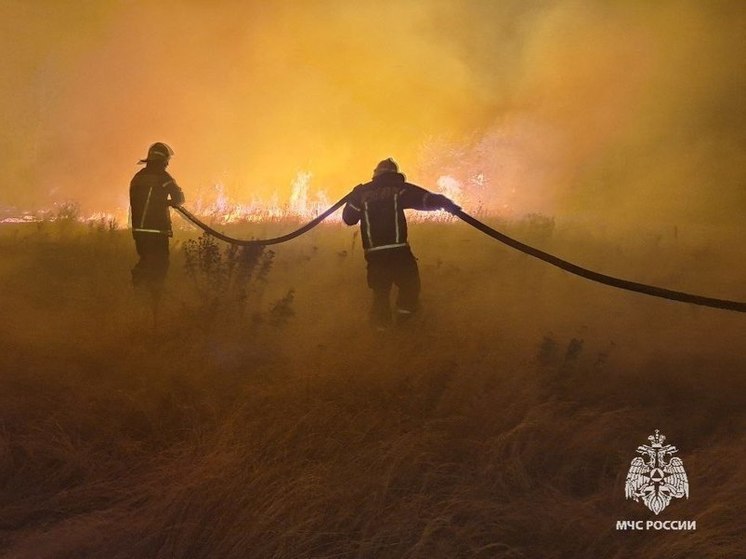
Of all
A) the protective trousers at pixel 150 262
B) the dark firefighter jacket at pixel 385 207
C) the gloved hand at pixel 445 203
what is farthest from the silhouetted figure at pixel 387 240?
the protective trousers at pixel 150 262

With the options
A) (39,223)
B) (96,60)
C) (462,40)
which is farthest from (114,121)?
(462,40)

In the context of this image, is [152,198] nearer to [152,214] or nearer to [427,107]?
[152,214]

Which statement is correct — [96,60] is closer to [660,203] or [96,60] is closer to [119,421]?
[119,421]

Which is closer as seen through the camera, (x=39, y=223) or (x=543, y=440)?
(x=543, y=440)

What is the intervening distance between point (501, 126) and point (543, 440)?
6.05 metres

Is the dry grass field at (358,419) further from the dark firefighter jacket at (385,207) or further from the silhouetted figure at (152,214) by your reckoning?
the dark firefighter jacket at (385,207)

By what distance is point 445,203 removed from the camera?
10.9ft

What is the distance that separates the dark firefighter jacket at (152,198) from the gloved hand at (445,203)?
2.26 m

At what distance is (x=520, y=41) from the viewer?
7.32 meters

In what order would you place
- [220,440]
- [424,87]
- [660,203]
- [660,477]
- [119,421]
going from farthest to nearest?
[424,87]
[660,203]
[119,421]
[220,440]
[660,477]

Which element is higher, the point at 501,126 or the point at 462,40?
the point at 462,40

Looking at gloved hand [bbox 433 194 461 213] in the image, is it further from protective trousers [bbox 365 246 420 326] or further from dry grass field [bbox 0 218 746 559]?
dry grass field [bbox 0 218 746 559]

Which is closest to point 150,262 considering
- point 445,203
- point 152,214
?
point 152,214

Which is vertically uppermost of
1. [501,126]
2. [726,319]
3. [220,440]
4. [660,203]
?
[501,126]
